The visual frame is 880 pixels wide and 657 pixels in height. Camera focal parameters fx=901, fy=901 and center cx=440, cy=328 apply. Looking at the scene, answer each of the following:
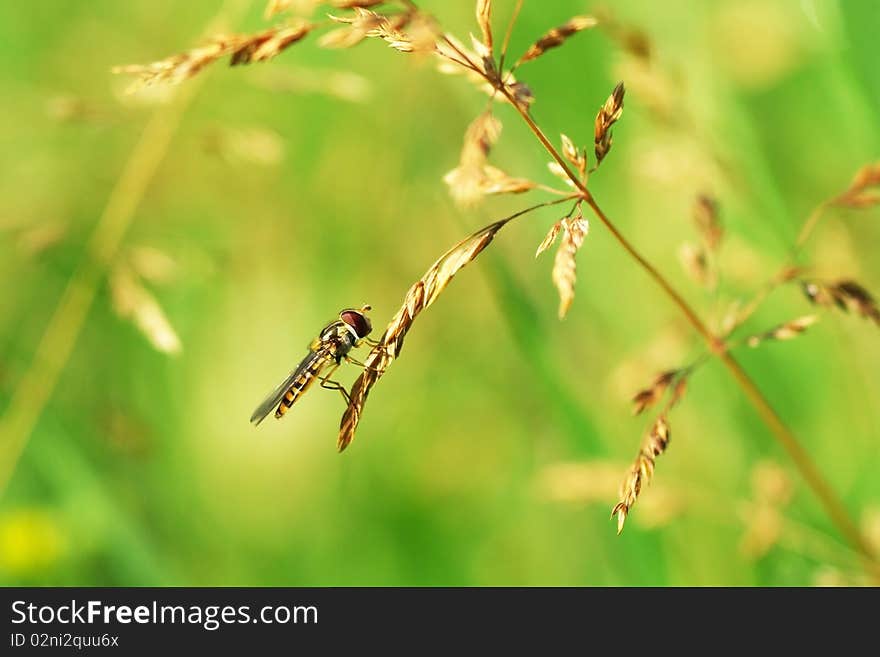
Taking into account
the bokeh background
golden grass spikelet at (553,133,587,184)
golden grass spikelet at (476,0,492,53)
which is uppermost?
golden grass spikelet at (476,0,492,53)

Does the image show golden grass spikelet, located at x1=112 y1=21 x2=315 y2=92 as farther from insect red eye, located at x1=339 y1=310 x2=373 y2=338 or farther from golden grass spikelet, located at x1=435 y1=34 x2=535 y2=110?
insect red eye, located at x1=339 y1=310 x2=373 y2=338

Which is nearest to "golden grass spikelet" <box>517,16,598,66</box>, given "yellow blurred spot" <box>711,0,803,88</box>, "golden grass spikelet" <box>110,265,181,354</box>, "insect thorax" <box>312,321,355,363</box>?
"insect thorax" <box>312,321,355,363</box>

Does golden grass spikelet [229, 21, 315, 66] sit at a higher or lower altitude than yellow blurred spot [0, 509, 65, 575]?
higher

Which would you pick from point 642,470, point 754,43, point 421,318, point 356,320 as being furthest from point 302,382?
point 754,43

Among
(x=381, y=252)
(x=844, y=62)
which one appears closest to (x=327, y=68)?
(x=381, y=252)

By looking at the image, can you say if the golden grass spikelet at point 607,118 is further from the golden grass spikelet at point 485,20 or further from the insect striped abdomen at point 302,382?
the insect striped abdomen at point 302,382

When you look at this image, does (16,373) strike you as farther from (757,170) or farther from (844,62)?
(844,62)
